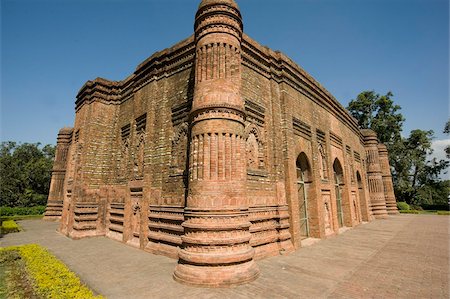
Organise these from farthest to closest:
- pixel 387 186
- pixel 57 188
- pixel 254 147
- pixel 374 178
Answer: pixel 387 186, pixel 374 178, pixel 57 188, pixel 254 147

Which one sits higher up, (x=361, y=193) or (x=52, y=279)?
(x=361, y=193)

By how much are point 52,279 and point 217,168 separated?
420cm

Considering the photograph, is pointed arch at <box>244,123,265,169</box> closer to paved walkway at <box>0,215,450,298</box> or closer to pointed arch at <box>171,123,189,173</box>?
pointed arch at <box>171,123,189,173</box>

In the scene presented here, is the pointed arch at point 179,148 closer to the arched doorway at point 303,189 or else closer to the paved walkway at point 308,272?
the paved walkway at point 308,272

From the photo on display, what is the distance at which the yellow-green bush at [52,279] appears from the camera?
14.2 feet

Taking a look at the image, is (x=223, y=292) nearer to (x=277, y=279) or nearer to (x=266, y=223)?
(x=277, y=279)

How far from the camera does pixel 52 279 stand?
5051mm

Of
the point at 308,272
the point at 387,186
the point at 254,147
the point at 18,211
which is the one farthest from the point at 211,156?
the point at 18,211

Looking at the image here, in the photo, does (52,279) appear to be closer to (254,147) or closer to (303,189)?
(254,147)

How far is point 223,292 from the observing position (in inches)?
183

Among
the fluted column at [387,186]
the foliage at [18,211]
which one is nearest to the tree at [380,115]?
the fluted column at [387,186]

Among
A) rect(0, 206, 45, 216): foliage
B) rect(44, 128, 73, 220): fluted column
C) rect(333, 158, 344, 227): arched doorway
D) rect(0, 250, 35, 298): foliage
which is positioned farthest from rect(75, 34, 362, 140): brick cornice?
rect(0, 206, 45, 216): foliage

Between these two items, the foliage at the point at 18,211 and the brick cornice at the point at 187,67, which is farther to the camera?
the foliage at the point at 18,211

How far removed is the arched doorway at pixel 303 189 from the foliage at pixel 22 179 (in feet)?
115
